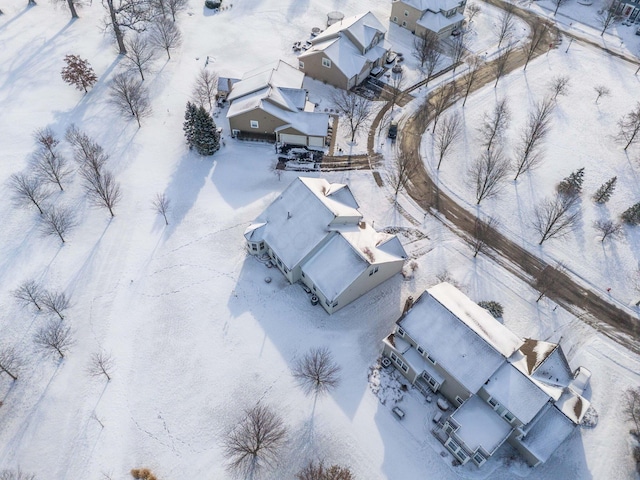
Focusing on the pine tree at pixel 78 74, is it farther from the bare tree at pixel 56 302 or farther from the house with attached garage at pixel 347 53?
the bare tree at pixel 56 302

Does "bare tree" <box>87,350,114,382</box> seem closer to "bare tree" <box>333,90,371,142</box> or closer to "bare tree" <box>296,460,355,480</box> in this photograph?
"bare tree" <box>296,460,355,480</box>

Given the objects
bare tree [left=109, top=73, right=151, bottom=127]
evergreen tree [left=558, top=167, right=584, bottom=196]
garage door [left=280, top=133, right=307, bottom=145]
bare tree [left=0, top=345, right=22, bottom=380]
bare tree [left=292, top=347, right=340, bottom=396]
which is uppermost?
evergreen tree [left=558, top=167, right=584, bottom=196]

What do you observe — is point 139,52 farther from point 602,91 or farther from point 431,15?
point 602,91

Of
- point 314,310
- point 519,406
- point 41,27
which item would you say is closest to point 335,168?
point 314,310

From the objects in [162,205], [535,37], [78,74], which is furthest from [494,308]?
[78,74]

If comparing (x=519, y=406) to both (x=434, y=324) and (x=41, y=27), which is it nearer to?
(x=434, y=324)

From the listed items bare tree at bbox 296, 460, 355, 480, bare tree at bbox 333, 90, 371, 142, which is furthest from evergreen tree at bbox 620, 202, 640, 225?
bare tree at bbox 296, 460, 355, 480
